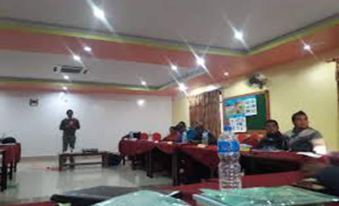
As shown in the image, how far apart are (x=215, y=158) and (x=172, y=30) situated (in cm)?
239

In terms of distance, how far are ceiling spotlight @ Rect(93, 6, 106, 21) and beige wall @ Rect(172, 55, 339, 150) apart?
4.15m

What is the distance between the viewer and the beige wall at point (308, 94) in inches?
232

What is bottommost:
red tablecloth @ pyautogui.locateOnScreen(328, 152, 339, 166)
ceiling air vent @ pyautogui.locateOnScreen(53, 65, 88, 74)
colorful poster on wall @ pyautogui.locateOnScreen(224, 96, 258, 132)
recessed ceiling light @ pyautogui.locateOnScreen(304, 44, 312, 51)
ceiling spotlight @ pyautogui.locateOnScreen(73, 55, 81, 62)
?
red tablecloth @ pyautogui.locateOnScreen(328, 152, 339, 166)

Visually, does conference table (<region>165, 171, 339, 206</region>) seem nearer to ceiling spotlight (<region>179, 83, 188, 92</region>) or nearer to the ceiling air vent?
the ceiling air vent

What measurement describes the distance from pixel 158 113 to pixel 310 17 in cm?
819

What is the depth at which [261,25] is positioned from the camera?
16.5 feet

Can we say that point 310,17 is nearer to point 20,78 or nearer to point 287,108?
point 287,108

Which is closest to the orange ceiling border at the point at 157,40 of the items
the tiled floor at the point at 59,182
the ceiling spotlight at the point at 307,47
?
the ceiling spotlight at the point at 307,47

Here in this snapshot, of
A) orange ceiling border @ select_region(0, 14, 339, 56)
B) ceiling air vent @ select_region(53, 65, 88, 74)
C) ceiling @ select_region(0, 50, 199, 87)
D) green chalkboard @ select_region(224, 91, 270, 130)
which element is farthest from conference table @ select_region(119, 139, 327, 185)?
green chalkboard @ select_region(224, 91, 270, 130)

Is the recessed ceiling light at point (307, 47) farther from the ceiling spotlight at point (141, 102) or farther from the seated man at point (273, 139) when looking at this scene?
the ceiling spotlight at point (141, 102)

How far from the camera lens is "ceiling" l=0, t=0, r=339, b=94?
14.0ft

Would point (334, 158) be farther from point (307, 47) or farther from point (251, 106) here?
point (251, 106)

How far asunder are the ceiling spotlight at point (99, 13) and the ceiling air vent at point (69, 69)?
11.6 feet

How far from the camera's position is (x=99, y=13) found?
444cm
